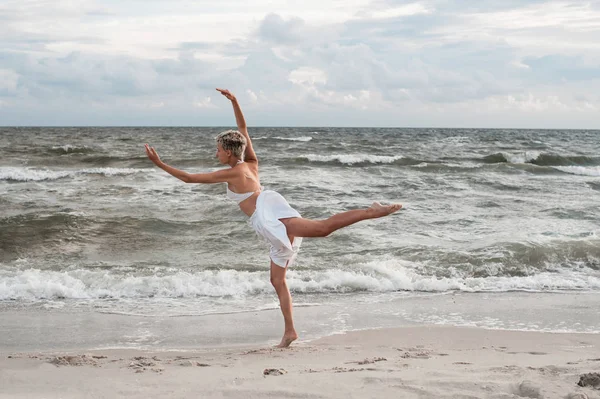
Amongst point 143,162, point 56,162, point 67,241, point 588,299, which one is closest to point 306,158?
point 143,162

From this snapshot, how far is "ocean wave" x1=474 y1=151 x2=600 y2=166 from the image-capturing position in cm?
2923

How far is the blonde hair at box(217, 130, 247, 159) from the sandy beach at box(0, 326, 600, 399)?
1.74 metres

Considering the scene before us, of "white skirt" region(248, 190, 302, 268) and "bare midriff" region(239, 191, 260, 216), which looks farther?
"bare midriff" region(239, 191, 260, 216)

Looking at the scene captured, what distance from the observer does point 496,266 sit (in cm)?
887

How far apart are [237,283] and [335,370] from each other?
3924 millimetres

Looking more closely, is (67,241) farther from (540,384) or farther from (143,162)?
(143,162)

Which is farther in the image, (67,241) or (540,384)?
(67,241)

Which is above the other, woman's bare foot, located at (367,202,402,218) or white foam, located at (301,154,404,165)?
white foam, located at (301,154,404,165)

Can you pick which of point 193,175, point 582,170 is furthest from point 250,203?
point 582,170

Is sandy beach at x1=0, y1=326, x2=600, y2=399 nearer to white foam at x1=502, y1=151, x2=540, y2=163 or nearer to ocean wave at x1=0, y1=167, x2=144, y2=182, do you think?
ocean wave at x1=0, y1=167, x2=144, y2=182

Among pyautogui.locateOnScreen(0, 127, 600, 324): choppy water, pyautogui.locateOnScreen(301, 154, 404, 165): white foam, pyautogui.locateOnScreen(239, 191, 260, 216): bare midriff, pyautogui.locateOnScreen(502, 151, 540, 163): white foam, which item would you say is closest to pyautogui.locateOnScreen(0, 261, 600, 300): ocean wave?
pyautogui.locateOnScreen(0, 127, 600, 324): choppy water

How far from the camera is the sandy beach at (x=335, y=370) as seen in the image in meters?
3.52

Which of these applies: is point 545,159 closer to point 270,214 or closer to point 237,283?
point 237,283

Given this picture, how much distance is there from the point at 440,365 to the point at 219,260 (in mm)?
5571
